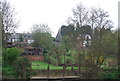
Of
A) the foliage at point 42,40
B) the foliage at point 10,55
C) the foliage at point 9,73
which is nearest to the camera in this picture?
the foliage at point 9,73

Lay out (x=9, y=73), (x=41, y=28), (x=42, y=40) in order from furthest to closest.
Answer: (x=41, y=28)
(x=42, y=40)
(x=9, y=73)

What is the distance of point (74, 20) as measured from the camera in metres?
10.1

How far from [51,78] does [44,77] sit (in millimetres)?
354

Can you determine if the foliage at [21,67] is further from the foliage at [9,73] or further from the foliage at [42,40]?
the foliage at [42,40]

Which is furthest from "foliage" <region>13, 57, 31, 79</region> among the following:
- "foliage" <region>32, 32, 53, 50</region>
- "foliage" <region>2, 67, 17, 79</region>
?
"foliage" <region>32, 32, 53, 50</region>

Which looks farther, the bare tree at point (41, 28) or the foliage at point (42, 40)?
the bare tree at point (41, 28)

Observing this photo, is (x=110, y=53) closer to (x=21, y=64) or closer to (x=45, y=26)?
(x=21, y=64)

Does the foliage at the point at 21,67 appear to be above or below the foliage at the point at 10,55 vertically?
below

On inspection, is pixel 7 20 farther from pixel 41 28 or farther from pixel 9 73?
pixel 41 28

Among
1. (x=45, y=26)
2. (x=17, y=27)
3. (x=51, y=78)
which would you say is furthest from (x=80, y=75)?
(x=45, y=26)

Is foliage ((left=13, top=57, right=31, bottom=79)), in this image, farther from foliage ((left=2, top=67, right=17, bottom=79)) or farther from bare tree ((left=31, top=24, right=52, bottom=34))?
bare tree ((left=31, top=24, right=52, bottom=34))

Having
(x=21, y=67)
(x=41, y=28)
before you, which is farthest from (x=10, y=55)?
(x=41, y=28)

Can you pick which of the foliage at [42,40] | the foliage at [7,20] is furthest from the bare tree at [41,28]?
the foliage at [7,20]

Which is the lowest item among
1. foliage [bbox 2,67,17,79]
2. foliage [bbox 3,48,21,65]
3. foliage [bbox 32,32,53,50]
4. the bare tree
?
foliage [bbox 2,67,17,79]
